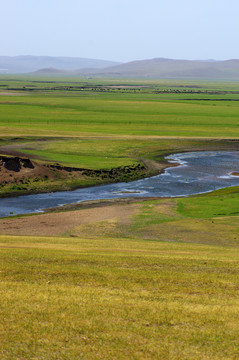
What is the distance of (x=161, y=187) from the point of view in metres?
61.4

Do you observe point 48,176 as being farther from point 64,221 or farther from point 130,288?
point 130,288

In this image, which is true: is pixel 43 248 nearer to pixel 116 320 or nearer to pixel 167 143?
pixel 116 320

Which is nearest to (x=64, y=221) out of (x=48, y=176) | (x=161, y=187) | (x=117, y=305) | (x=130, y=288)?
(x=161, y=187)

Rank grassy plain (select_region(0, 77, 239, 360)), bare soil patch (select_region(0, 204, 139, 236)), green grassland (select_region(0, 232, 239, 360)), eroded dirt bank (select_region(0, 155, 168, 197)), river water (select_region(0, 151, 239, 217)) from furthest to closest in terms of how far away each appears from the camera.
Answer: eroded dirt bank (select_region(0, 155, 168, 197)) → river water (select_region(0, 151, 239, 217)) → bare soil patch (select_region(0, 204, 139, 236)) → grassy plain (select_region(0, 77, 239, 360)) → green grassland (select_region(0, 232, 239, 360))

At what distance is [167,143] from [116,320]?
7950 centimetres

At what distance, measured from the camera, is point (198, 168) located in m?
74.6

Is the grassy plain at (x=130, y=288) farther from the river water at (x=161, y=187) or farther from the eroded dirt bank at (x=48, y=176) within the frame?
the eroded dirt bank at (x=48, y=176)

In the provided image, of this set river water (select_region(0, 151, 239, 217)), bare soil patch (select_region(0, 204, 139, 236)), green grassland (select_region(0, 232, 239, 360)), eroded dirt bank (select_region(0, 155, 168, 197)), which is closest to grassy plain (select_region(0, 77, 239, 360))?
green grassland (select_region(0, 232, 239, 360))

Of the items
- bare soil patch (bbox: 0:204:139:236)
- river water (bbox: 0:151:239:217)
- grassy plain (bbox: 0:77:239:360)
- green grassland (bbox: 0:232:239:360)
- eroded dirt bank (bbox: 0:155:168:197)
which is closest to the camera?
green grassland (bbox: 0:232:239:360)

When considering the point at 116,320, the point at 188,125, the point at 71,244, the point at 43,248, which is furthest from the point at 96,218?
the point at 188,125

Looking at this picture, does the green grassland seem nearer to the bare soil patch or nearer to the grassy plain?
the grassy plain

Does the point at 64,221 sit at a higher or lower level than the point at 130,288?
lower

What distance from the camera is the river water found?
2087 inches

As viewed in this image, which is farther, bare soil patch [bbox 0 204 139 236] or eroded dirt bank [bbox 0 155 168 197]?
eroded dirt bank [bbox 0 155 168 197]
